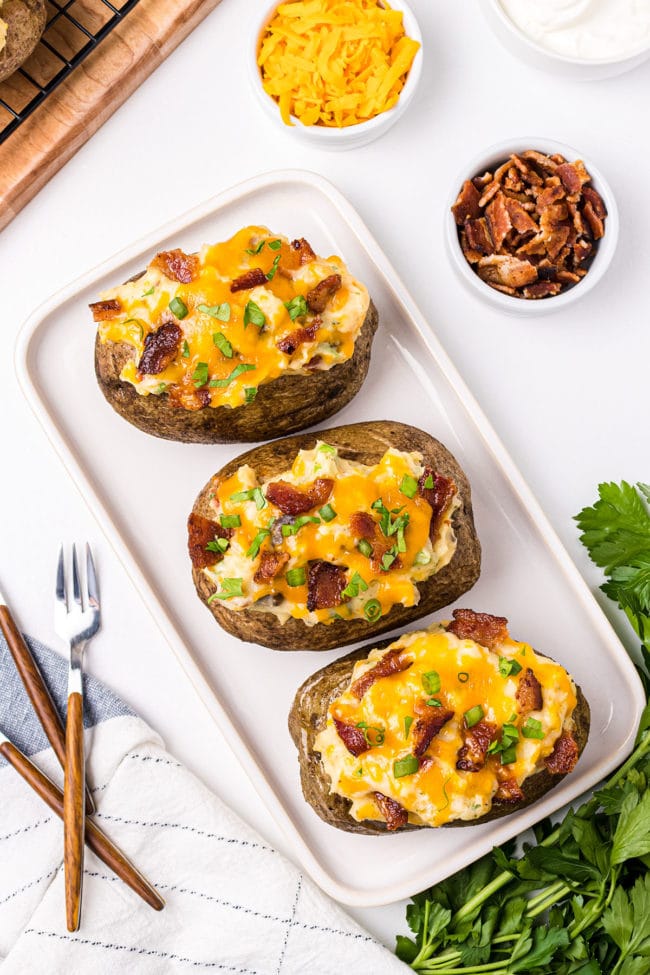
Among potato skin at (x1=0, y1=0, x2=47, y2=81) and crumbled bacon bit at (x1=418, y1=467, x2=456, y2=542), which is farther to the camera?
potato skin at (x1=0, y1=0, x2=47, y2=81)

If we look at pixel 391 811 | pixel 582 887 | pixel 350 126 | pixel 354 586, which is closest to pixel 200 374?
pixel 354 586

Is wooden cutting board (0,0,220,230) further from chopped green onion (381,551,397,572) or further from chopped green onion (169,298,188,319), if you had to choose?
chopped green onion (381,551,397,572)

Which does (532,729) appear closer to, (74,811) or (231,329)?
(231,329)

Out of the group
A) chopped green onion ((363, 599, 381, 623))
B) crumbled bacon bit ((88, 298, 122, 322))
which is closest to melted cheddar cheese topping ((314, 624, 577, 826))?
chopped green onion ((363, 599, 381, 623))

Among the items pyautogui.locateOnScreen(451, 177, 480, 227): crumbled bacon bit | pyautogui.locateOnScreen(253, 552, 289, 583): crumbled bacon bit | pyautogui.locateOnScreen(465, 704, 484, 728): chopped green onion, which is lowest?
pyautogui.locateOnScreen(465, 704, 484, 728): chopped green onion

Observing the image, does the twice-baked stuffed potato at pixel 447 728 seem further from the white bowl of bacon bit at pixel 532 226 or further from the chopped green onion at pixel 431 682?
the white bowl of bacon bit at pixel 532 226

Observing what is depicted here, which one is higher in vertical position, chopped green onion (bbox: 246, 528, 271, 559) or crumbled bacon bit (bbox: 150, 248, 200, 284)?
crumbled bacon bit (bbox: 150, 248, 200, 284)
